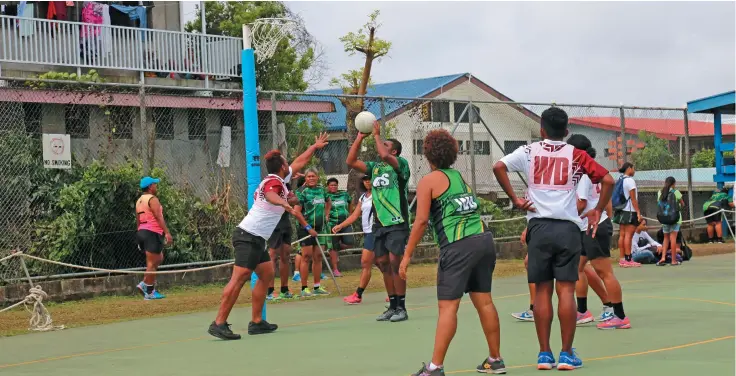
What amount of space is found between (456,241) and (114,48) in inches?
629

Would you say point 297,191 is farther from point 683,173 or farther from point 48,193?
point 683,173

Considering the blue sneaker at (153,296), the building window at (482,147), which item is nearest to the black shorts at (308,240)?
the blue sneaker at (153,296)

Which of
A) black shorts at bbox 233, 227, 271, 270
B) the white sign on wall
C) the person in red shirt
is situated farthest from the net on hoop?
the person in red shirt

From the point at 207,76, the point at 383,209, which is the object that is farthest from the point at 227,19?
the point at 383,209

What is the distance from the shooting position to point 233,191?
18.2m

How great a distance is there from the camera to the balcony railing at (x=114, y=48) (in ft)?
68.3

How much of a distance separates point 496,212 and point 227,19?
18.2 meters

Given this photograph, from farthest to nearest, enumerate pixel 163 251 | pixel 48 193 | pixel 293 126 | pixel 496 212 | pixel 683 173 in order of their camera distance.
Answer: pixel 683 173 < pixel 496 212 < pixel 293 126 < pixel 163 251 < pixel 48 193

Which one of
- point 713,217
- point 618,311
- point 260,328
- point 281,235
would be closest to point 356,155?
point 260,328

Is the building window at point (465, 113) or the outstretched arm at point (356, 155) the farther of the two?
the building window at point (465, 113)

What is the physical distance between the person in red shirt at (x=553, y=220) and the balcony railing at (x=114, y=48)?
14.7 m

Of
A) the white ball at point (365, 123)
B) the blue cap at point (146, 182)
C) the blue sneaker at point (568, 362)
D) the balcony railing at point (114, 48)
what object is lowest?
the blue sneaker at point (568, 362)

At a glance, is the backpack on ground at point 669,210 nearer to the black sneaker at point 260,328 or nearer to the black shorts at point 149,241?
the black shorts at point 149,241

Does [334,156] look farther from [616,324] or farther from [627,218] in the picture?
[616,324]
